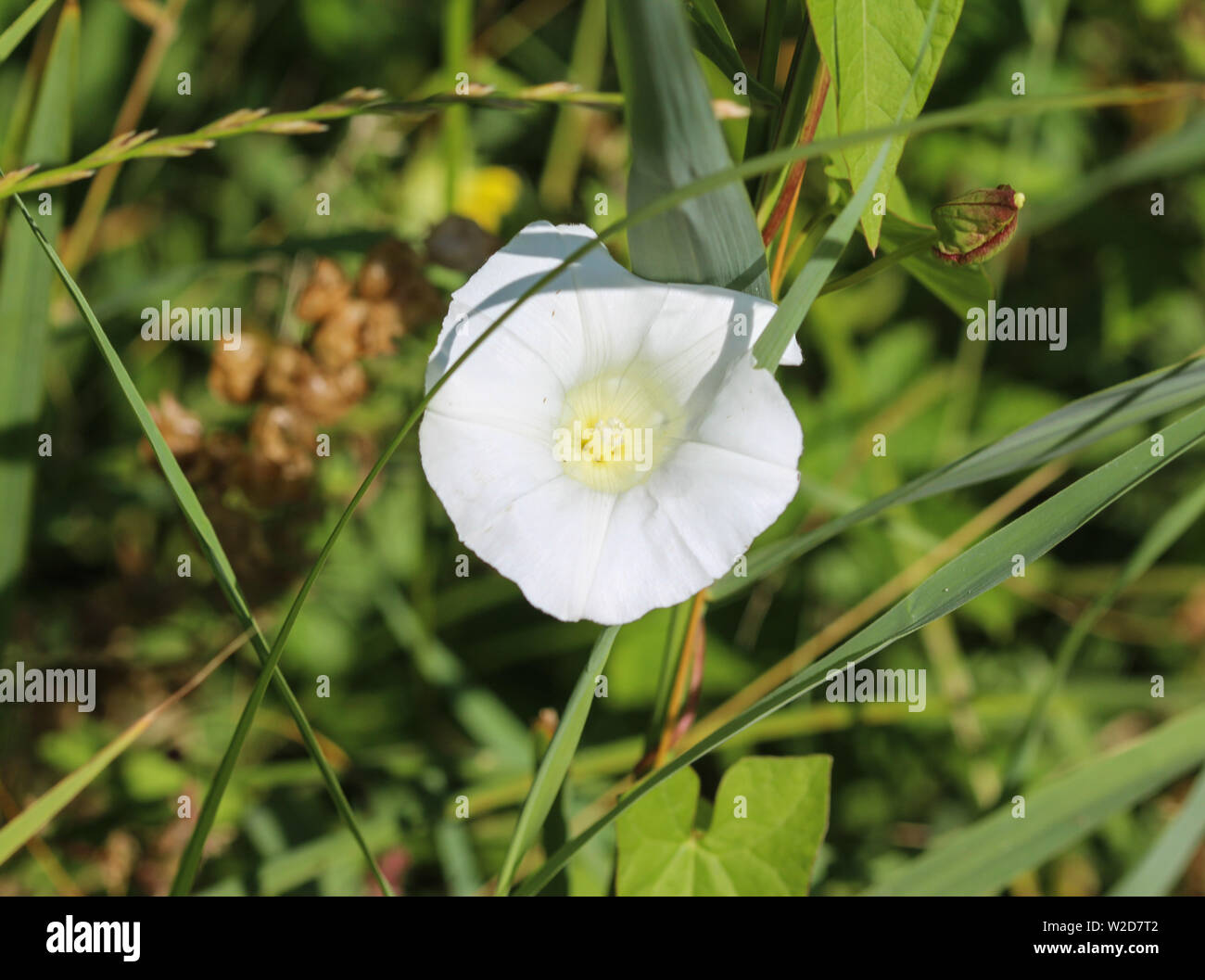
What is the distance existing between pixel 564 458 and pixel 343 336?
0.67 metres

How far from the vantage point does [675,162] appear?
121cm

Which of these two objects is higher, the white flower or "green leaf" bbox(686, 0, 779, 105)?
"green leaf" bbox(686, 0, 779, 105)

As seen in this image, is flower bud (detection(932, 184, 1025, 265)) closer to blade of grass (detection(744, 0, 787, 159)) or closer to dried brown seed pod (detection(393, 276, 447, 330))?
blade of grass (detection(744, 0, 787, 159))

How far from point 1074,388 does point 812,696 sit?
132 centimetres

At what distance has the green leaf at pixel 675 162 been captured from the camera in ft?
3.52

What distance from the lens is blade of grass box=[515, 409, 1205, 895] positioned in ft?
4.52

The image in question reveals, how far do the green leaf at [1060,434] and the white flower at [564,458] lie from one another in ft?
0.78

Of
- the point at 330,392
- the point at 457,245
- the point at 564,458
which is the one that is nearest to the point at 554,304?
the point at 564,458

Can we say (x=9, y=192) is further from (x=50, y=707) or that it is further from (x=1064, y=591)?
(x=1064, y=591)

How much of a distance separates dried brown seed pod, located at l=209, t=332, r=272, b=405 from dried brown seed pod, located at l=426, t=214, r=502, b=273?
465 mm

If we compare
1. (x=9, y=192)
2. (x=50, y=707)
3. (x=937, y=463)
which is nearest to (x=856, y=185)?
(x=9, y=192)
